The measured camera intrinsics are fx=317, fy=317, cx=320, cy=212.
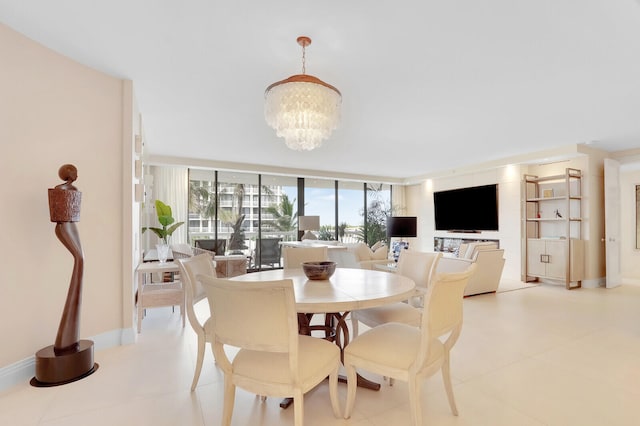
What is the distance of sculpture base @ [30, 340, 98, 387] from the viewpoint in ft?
7.45

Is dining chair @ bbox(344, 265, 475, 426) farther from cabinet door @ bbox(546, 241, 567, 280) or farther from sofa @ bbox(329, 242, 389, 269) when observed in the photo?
cabinet door @ bbox(546, 241, 567, 280)

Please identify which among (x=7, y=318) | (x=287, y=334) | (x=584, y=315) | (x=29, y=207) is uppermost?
(x=29, y=207)

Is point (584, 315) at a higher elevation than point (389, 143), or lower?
lower

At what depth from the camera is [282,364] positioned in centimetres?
156

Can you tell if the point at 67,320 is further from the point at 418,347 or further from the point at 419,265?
the point at 419,265

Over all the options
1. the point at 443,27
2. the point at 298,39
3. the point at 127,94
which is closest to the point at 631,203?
the point at 443,27

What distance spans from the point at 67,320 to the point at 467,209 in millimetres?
7602

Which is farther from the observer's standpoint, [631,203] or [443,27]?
[631,203]

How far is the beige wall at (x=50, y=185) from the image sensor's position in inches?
91.3

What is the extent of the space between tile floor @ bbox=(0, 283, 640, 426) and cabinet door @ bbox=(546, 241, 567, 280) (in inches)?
99.7

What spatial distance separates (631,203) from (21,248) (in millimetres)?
10273

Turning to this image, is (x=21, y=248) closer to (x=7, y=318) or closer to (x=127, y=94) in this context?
(x=7, y=318)

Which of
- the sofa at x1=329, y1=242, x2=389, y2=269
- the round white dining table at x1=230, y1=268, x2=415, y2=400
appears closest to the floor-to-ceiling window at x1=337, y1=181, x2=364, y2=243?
the sofa at x1=329, y1=242, x2=389, y2=269

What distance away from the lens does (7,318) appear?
230 centimetres
